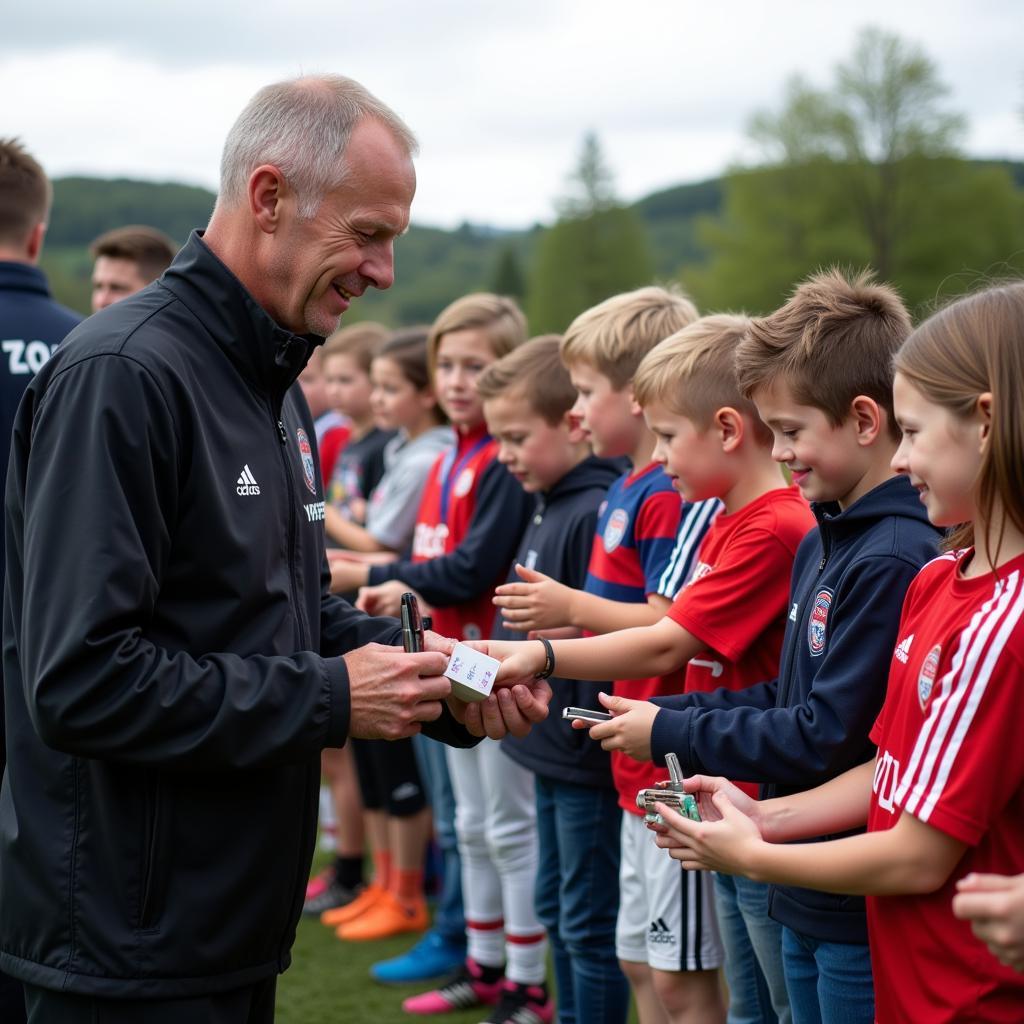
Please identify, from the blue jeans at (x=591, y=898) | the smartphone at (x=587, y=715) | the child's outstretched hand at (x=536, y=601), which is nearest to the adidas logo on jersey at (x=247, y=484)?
the smartphone at (x=587, y=715)

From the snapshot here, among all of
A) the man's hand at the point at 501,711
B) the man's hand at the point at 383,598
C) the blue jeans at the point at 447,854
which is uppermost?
the man's hand at the point at 501,711

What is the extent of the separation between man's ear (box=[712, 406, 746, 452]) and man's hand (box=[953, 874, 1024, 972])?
1675mm

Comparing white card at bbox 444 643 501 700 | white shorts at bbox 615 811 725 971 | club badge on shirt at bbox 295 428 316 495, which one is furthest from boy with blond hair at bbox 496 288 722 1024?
club badge on shirt at bbox 295 428 316 495

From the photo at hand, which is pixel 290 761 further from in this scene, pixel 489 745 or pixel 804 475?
pixel 489 745

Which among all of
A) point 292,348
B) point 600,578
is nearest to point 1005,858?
point 292,348

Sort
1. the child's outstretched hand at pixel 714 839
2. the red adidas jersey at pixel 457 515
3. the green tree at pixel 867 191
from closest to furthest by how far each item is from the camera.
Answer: the child's outstretched hand at pixel 714 839 < the red adidas jersey at pixel 457 515 < the green tree at pixel 867 191

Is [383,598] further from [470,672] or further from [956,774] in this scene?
[956,774]

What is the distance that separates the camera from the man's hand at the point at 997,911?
75.7 inches

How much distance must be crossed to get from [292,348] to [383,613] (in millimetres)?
2346

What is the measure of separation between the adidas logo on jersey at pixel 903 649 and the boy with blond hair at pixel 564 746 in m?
1.83

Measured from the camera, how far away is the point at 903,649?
2393 mm

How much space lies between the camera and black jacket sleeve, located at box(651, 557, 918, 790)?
2.68 metres

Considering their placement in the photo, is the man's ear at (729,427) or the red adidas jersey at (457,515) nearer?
the man's ear at (729,427)

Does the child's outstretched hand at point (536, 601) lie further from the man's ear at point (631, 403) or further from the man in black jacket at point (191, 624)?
the man in black jacket at point (191, 624)
